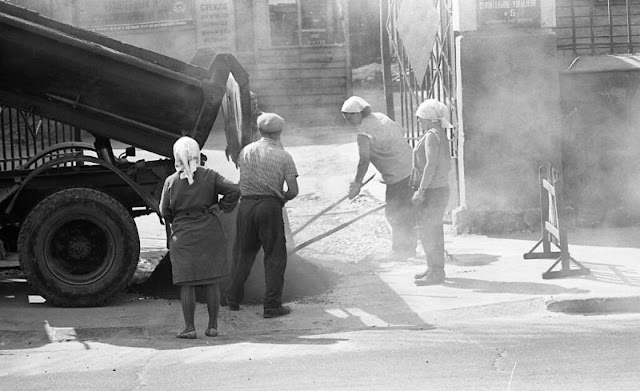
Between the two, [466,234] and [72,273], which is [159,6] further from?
[72,273]

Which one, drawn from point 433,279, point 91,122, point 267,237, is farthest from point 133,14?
point 267,237

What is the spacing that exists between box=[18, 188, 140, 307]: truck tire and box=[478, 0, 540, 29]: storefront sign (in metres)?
4.63

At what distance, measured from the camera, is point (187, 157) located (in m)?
7.20

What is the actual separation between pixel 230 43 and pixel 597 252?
1386cm

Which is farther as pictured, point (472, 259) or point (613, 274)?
point (472, 259)

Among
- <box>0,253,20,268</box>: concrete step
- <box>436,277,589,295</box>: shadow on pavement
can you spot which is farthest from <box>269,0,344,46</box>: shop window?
<box>436,277,589,295</box>: shadow on pavement

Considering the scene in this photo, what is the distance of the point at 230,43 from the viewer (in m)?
22.5

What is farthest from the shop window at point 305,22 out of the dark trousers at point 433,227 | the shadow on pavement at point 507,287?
the shadow on pavement at point 507,287

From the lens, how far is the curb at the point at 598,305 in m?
7.79

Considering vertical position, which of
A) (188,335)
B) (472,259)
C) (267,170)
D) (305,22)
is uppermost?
(305,22)

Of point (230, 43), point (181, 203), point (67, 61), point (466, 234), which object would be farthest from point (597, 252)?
point (230, 43)

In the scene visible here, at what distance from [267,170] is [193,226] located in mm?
1030

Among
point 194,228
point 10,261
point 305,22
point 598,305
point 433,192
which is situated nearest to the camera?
point 194,228

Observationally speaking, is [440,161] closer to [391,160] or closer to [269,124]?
[391,160]
